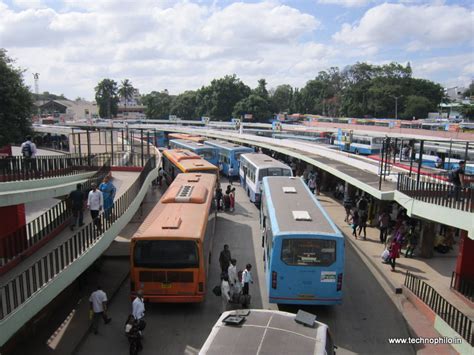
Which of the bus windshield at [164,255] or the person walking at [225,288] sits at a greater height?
the bus windshield at [164,255]

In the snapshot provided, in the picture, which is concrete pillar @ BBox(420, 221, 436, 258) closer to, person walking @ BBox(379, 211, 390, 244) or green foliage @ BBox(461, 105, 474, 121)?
person walking @ BBox(379, 211, 390, 244)

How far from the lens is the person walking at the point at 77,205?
11.9m

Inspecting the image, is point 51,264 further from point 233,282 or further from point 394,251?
point 394,251

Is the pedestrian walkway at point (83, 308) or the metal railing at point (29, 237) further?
the metal railing at point (29, 237)

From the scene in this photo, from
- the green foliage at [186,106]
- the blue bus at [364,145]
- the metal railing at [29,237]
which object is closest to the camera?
the metal railing at [29,237]

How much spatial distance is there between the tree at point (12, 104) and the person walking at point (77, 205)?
20.7 feet

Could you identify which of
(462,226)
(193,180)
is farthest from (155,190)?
(462,226)

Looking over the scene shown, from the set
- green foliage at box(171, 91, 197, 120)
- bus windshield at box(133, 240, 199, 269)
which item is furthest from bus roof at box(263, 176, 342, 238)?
green foliage at box(171, 91, 197, 120)

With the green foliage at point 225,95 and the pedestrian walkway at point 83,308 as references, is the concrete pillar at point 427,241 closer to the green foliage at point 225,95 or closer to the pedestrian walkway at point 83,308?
the pedestrian walkway at point 83,308

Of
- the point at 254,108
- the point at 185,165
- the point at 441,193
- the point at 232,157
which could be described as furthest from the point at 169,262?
the point at 254,108

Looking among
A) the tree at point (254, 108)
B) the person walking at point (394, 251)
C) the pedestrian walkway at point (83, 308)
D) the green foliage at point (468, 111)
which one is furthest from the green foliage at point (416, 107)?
the pedestrian walkway at point (83, 308)

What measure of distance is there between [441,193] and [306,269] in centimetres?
463

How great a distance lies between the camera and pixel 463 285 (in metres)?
12.8

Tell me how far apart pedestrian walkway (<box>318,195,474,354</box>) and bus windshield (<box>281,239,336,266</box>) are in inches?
115
